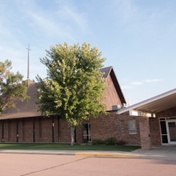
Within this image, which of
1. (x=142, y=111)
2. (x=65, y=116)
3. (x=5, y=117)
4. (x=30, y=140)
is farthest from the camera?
(x=5, y=117)

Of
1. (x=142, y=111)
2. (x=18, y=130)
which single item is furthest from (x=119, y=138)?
(x=18, y=130)

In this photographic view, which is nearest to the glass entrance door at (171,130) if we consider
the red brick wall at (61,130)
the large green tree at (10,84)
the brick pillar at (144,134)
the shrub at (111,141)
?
the red brick wall at (61,130)

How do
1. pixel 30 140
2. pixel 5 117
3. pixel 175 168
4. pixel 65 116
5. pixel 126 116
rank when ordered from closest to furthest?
pixel 175 168, pixel 65 116, pixel 126 116, pixel 30 140, pixel 5 117

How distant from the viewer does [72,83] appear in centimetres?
2186

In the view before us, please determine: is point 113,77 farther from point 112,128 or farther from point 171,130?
point 171,130

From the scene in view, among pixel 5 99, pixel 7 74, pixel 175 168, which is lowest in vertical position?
pixel 175 168

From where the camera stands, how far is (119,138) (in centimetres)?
2305

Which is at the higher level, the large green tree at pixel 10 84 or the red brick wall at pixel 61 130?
the large green tree at pixel 10 84

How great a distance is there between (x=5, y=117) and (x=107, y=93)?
14.7 meters

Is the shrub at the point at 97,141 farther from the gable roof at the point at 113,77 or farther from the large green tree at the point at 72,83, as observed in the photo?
the gable roof at the point at 113,77

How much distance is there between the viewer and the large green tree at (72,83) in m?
21.2

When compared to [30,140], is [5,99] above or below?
above

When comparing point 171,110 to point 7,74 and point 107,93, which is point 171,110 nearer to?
point 107,93

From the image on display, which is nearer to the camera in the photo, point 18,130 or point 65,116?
point 65,116
